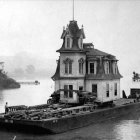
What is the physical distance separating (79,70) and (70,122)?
11.9 m

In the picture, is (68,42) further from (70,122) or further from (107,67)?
(70,122)

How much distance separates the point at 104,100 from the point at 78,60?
732 centimetres

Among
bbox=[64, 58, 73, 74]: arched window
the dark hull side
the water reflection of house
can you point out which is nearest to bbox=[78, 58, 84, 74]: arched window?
the water reflection of house

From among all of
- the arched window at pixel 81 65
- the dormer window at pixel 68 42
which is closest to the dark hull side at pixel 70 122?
the arched window at pixel 81 65

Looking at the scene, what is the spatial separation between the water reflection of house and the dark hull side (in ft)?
10.1

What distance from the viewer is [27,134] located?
3597cm

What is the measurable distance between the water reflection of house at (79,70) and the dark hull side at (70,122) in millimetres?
→ 3066

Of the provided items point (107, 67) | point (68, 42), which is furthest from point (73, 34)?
point (107, 67)

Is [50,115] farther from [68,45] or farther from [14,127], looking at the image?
[68,45]

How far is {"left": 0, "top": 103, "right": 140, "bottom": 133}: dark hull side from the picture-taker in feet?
115

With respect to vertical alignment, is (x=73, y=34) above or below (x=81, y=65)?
above

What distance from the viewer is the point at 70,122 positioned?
38250 millimetres

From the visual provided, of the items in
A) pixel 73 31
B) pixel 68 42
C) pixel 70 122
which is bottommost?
pixel 70 122

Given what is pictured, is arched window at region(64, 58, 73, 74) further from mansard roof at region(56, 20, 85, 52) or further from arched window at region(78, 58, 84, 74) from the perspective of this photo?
mansard roof at region(56, 20, 85, 52)
